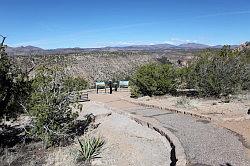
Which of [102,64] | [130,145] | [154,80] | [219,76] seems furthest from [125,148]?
[102,64]

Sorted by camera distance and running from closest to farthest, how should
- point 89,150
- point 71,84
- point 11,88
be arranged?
point 89,150
point 11,88
point 71,84

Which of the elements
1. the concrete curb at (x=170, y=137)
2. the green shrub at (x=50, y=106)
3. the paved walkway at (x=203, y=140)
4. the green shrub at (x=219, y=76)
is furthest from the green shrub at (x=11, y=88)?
the green shrub at (x=219, y=76)

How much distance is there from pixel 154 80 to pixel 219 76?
Result: 3.62 m

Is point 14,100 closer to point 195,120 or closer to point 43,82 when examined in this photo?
point 43,82

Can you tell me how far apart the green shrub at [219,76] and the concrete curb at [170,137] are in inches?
213

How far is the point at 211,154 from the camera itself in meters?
8.60

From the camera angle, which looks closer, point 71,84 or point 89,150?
point 89,150

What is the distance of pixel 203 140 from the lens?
9.92 metres

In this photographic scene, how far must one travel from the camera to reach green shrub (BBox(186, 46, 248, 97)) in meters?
18.6

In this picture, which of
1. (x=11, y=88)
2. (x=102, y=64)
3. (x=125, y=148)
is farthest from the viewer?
(x=102, y=64)

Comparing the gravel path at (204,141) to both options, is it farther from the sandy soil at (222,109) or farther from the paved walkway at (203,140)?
the sandy soil at (222,109)

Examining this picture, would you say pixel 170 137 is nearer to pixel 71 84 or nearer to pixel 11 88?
→ pixel 71 84

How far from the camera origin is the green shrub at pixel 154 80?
20688 mm

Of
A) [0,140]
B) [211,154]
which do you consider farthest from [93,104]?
[211,154]
